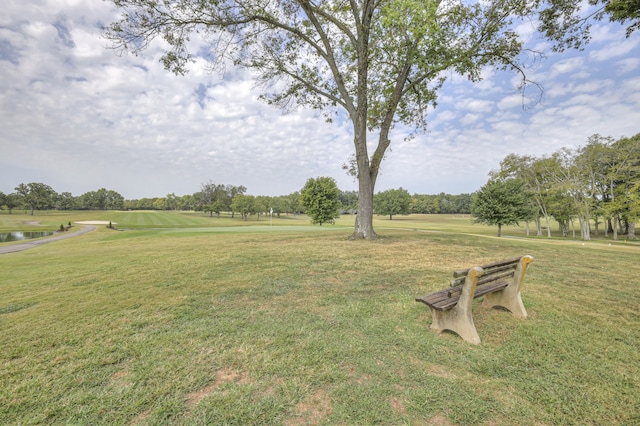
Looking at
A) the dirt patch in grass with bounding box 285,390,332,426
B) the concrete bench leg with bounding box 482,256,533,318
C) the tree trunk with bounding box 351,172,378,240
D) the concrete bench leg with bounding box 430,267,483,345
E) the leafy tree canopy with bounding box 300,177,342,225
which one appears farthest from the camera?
the leafy tree canopy with bounding box 300,177,342,225

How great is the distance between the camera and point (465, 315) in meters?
3.51

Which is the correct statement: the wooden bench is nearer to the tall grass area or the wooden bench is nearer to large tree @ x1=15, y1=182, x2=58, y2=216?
the tall grass area

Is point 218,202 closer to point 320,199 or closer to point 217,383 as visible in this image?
point 320,199

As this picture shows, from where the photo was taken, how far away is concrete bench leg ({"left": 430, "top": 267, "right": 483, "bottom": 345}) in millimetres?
3414

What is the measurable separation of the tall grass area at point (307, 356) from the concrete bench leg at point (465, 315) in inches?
4.7

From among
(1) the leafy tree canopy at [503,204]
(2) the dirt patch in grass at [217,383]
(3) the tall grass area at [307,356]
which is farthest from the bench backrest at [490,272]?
(1) the leafy tree canopy at [503,204]

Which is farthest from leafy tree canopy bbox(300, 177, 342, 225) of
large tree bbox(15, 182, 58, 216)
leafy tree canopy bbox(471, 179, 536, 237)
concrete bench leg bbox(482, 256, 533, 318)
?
large tree bbox(15, 182, 58, 216)

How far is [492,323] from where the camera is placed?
401 cm

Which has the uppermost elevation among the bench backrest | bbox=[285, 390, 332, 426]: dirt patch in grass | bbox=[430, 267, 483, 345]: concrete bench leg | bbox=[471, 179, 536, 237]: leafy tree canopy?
bbox=[471, 179, 536, 237]: leafy tree canopy

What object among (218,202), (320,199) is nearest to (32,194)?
(218,202)

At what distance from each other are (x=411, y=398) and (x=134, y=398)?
2.66 m

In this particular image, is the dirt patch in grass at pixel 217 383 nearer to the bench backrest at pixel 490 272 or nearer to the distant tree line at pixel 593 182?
the bench backrest at pixel 490 272

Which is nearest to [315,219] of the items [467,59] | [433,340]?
[467,59]

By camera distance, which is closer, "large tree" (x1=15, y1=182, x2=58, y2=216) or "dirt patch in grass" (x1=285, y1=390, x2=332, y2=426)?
"dirt patch in grass" (x1=285, y1=390, x2=332, y2=426)
